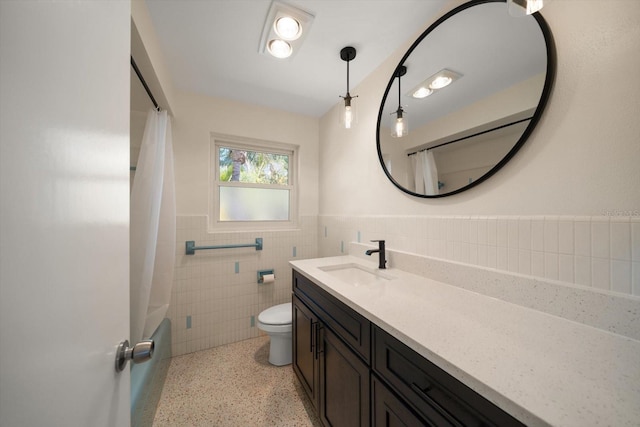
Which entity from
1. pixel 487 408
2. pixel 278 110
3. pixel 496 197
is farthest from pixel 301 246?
pixel 487 408

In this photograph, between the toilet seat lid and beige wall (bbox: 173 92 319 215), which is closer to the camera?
the toilet seat lid

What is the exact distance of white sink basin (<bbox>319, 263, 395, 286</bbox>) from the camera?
53.8 inches

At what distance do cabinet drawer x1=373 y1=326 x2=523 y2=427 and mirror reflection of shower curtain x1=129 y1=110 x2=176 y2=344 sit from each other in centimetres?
145

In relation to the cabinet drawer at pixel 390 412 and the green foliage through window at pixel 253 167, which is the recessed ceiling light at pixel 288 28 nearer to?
the green foliage through window at pixel 253 167

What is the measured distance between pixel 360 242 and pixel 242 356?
141 centimetres

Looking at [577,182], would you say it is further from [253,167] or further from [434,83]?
[253,167]

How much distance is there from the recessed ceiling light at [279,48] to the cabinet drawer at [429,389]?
1.69 m

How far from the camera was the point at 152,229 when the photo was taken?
147 cm

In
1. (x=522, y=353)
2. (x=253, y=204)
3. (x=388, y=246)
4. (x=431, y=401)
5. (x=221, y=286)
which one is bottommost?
(x=221, y=286)

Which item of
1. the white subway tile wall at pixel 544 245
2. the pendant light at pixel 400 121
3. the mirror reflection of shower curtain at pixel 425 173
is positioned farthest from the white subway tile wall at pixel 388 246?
the pendant light at pixel 400 121

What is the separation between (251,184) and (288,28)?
1382 millimetres

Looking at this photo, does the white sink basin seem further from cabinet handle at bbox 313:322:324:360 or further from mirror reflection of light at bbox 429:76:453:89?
mirror reflection of light at bbox 429:76:453:89

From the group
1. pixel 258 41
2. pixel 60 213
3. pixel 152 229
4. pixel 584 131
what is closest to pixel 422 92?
pixel 584 131

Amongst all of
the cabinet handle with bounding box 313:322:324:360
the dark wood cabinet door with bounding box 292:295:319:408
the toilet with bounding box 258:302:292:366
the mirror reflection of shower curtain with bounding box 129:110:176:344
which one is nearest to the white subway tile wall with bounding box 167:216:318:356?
the mirror reflection of shower curtain with bounding box 129:110:176:344
